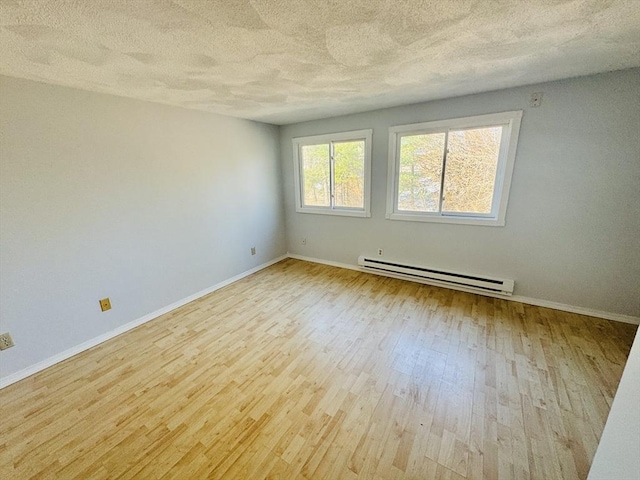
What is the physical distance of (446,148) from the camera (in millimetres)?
2898

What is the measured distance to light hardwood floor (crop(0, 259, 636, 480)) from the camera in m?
1.31

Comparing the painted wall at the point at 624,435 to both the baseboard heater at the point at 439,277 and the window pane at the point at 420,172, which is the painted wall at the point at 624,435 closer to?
the baseboard heater at the point at 439,277

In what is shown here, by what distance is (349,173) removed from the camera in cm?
367

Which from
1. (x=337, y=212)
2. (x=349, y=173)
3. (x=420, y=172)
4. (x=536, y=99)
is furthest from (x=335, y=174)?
(x=536, y=99)

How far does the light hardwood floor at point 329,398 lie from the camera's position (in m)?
1.31

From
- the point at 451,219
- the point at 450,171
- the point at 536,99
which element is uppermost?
the point at 536,99

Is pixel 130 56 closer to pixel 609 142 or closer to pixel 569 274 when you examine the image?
pixel 609 142

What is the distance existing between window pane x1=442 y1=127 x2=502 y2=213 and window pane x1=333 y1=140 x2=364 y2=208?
1.14 m

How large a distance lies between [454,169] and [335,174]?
64.4 inches

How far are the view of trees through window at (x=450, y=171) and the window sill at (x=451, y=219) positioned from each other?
10cm

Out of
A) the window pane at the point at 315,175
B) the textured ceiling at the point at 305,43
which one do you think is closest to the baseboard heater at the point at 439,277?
the window pane at the point at 315,175

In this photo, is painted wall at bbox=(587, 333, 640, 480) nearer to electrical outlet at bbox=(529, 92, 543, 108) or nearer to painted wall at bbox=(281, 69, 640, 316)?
painted wall at bbox=(281, 69, 640, 316)

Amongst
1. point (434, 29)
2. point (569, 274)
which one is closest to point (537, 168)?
point (569, 274)

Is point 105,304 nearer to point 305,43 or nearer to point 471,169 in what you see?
point 305,43
